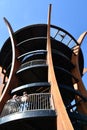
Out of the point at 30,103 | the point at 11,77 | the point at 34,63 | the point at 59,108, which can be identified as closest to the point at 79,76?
the point at 34,63

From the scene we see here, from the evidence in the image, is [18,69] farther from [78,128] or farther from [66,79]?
[78,128]

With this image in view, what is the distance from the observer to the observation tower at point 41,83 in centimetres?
1605

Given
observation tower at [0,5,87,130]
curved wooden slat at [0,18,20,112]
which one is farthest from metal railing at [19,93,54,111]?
curved wooden slat at [0,18,20,112]

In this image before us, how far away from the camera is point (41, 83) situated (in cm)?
1819

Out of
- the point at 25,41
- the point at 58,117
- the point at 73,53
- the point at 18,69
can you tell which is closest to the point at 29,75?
the point at 18,69

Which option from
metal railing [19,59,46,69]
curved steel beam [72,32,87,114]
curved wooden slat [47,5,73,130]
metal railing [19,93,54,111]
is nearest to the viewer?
curved wooden slat [47,5,73,130]

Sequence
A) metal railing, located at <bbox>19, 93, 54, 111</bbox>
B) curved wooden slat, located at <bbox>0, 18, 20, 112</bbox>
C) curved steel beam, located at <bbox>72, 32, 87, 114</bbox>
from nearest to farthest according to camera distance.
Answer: metal railing, located at <bbox>19, 93, 54, 111</bbox>, curved wooden slat, located at <bbox>0, 18, 20, 112</bbox>, curved steel beam, located at <bbox>72, 32, 87, 114</bbox>

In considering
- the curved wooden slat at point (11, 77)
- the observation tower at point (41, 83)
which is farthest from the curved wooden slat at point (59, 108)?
the curved wooden slat at point (11, 77)

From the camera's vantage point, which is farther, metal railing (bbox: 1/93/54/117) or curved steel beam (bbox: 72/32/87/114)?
curved steel beam (bbox: 72/32/87/114)

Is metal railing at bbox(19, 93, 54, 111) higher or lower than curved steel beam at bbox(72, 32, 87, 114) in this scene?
lower

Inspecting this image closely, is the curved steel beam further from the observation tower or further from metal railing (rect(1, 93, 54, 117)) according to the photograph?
metal railing (rect(1, 93, 54, 117))

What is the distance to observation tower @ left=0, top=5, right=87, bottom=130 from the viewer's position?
16050mm

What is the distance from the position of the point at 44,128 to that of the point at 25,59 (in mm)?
6669

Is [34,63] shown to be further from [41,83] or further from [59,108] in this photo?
[59,108]
